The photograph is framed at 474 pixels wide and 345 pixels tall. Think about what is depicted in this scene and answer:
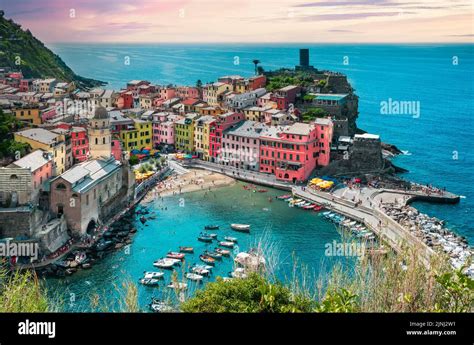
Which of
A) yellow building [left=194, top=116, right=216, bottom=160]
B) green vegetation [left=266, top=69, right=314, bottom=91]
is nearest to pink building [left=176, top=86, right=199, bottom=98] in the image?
green vegetation [left=266, top=69, right=314, bottom=91]

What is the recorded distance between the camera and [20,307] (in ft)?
Answer: 18.7

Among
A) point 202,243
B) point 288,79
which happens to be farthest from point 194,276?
point 288,79

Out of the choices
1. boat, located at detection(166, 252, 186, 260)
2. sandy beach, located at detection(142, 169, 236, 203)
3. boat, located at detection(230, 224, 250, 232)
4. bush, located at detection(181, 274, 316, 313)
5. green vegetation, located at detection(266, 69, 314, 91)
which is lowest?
boat, located at detection(166, 252, 186, 260)

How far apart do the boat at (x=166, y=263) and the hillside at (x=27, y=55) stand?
2086 cm

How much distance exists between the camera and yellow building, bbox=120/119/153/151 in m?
28.5

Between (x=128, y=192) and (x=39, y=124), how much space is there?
569cm

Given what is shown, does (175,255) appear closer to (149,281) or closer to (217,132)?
(149,281)

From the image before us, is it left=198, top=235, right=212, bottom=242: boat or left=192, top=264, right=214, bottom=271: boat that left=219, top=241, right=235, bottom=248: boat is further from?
left=192, top=264, right=214, bottom=271: boat

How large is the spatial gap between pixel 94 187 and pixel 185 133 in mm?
11170

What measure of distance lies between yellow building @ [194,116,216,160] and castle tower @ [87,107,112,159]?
7869 millimetres

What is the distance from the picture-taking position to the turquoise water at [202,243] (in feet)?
49.1
